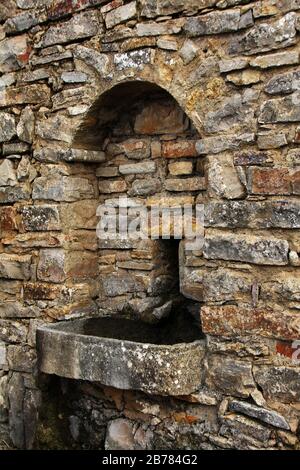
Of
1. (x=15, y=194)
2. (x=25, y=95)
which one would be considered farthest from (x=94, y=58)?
(x=15, y=194)

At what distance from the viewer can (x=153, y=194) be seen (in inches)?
133

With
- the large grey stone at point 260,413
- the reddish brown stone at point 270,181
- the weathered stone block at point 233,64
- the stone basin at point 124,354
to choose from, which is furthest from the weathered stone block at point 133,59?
the large grey stone at point 260,413

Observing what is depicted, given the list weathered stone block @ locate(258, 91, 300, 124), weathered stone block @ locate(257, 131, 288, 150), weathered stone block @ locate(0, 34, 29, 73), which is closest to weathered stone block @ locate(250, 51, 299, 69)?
weathered stone block @ locate(258, 91, 300, 124)

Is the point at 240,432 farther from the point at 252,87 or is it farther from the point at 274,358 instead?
the point at 252,87

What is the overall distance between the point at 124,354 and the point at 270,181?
1237mm

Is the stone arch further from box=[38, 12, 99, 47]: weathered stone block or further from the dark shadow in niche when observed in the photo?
box=[38, 12, 99, 47]: weathered stone block

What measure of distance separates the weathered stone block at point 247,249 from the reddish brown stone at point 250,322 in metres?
0.26

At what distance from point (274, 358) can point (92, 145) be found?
1.81 metres

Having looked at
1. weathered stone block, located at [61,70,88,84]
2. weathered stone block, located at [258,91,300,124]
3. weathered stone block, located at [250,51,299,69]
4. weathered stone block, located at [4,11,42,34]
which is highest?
weathered stone block, located at [4,11,42,34]

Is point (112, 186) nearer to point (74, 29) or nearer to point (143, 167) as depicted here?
point (143, 167)

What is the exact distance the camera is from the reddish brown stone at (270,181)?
102 inches

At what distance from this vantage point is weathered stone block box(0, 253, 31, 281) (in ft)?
11.6

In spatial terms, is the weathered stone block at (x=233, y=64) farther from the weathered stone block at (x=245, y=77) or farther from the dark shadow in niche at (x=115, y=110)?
the dark shadow in niche at (x=115, y=110)

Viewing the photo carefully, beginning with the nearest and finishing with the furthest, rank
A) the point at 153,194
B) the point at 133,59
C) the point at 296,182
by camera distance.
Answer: the point at 296,182
the point at 133,59
the point at 153,194
